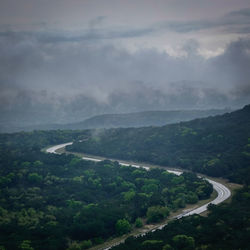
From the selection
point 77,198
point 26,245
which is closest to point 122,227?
point 26,245

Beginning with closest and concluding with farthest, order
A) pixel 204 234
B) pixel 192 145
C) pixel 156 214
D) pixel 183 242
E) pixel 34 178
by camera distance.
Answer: pixel 183 242, pixel 204 234, pixel 156 214, pixel 34 178, pixel 192 145

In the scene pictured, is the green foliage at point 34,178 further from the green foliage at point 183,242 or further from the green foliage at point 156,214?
the green foliage at point 183,242

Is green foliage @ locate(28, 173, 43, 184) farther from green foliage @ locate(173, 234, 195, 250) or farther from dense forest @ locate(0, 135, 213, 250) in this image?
green foliage @ locate(173, 234, 195, 250)

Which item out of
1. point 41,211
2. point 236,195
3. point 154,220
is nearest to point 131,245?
point 154,220

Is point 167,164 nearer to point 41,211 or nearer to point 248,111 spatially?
point 248,111

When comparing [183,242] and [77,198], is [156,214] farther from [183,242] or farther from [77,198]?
[77,198]

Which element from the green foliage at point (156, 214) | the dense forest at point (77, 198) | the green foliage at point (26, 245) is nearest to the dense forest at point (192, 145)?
the dense forest at point (77, 198)
